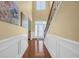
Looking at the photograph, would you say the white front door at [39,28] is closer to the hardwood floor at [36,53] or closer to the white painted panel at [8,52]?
the hardwood floor at [36,53]

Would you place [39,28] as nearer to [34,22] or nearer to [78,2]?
[34,22]

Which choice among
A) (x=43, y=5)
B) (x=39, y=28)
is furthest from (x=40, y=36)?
(x=43, y=5)

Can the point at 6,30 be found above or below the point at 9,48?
above

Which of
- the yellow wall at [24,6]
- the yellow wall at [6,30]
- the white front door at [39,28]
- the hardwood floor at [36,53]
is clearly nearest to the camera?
the yellow wall at [6,30]

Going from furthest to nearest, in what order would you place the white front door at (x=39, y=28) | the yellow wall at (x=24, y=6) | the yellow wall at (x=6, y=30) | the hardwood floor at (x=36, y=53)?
the white front door at (x=39, y=28)
the yellow wall at (x=24, y=6)
the hardwood floor at (x=36, y=53)
the yellow wall at (x=6, y=30)

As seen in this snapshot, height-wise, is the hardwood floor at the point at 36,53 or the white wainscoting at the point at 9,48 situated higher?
the white wainscoting at the point at 9,48

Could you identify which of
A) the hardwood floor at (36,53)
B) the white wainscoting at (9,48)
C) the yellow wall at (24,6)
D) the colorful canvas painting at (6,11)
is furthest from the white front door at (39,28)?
the colorful canvas painting at (6,11)

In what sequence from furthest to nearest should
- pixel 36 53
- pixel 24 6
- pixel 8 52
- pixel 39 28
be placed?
pixel 39 28 → pixel 24 6 → pixel 36 53 → pixel 8 52

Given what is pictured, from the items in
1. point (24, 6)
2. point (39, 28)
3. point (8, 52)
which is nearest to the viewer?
point (8, 52)

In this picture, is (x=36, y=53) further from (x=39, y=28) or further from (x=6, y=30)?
(x=39, y=28)

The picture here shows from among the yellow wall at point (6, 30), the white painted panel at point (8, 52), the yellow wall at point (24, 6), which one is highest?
the yellow wall at point (24, 6)

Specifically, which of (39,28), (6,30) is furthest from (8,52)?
(39,28)

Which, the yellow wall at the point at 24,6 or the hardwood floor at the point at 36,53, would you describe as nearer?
the hardwood floor at the point at 36,53

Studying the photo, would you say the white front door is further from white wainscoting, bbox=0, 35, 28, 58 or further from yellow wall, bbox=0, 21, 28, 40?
yellow wall, bbox=0, 21, 28, 40
